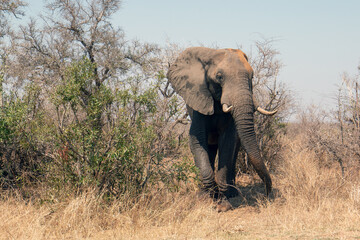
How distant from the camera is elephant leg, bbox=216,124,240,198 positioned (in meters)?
7.88

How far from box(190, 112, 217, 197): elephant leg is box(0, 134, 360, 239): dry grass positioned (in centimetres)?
38

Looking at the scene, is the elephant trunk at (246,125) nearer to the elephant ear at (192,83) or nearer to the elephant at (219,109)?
the elephant at (219,109)

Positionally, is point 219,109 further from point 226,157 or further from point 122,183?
point 122,183

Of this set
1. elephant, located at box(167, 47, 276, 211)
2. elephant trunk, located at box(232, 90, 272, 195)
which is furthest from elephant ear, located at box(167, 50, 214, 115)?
elephant trunk, located at box(232, 90, 272, 195)

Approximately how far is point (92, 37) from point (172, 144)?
7.95 m

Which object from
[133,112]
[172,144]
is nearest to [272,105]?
[172,144]

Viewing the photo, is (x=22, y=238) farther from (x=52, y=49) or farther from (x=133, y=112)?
(x=52, y=49)

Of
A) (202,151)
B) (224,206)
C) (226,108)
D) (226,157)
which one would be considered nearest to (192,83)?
(226,108)

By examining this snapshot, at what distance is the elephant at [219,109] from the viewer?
710cm

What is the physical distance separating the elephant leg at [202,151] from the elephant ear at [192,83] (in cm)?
29

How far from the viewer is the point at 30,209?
6559 mm

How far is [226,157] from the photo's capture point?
7.90 metres

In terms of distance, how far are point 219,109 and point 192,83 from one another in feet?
2.26

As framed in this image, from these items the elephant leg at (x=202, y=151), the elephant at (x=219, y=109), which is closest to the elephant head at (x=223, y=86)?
the elephant at (x=219, y=109)
